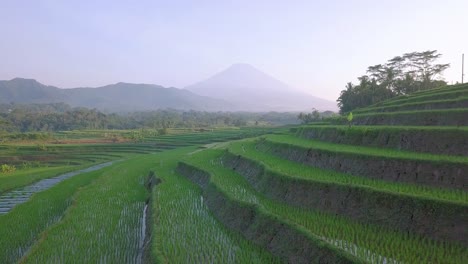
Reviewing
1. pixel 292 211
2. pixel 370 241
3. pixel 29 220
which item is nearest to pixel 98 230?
pixel 29 220

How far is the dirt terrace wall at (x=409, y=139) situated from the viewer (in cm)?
942

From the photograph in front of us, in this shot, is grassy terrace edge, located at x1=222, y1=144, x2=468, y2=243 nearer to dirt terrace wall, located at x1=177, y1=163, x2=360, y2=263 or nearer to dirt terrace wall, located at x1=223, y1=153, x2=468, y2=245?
dirt terrace wall, located at x1=223, y1=153, x2=468, y2=245

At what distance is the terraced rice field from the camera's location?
253 inches

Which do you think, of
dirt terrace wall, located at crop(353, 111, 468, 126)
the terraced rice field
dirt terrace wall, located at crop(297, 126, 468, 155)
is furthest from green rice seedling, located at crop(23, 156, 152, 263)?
dirt terrace wall, located at crop(353, 111, 468, 126)

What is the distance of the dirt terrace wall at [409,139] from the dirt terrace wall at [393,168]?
154 cm

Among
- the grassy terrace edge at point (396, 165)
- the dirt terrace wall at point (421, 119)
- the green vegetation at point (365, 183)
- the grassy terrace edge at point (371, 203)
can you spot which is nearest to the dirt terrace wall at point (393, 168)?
the grassy terrace edge at point (396, 165)

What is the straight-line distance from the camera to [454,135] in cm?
952

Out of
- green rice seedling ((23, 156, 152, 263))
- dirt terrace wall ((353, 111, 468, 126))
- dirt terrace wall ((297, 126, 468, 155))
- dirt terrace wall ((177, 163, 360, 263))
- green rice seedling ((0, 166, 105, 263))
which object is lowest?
green rice seedling ((0, 166, 105, 263))

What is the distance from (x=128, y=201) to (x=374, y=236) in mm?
8959

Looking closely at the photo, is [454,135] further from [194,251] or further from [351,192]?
[194,251]

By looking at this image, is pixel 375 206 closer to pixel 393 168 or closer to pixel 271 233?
pixel 393 168

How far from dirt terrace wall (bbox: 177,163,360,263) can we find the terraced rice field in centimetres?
3

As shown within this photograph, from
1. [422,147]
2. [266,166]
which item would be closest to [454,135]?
[422,147]

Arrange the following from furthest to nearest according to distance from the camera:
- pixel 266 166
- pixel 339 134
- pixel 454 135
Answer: pixel 339 134, pixel 266 166, pixel 454 135
